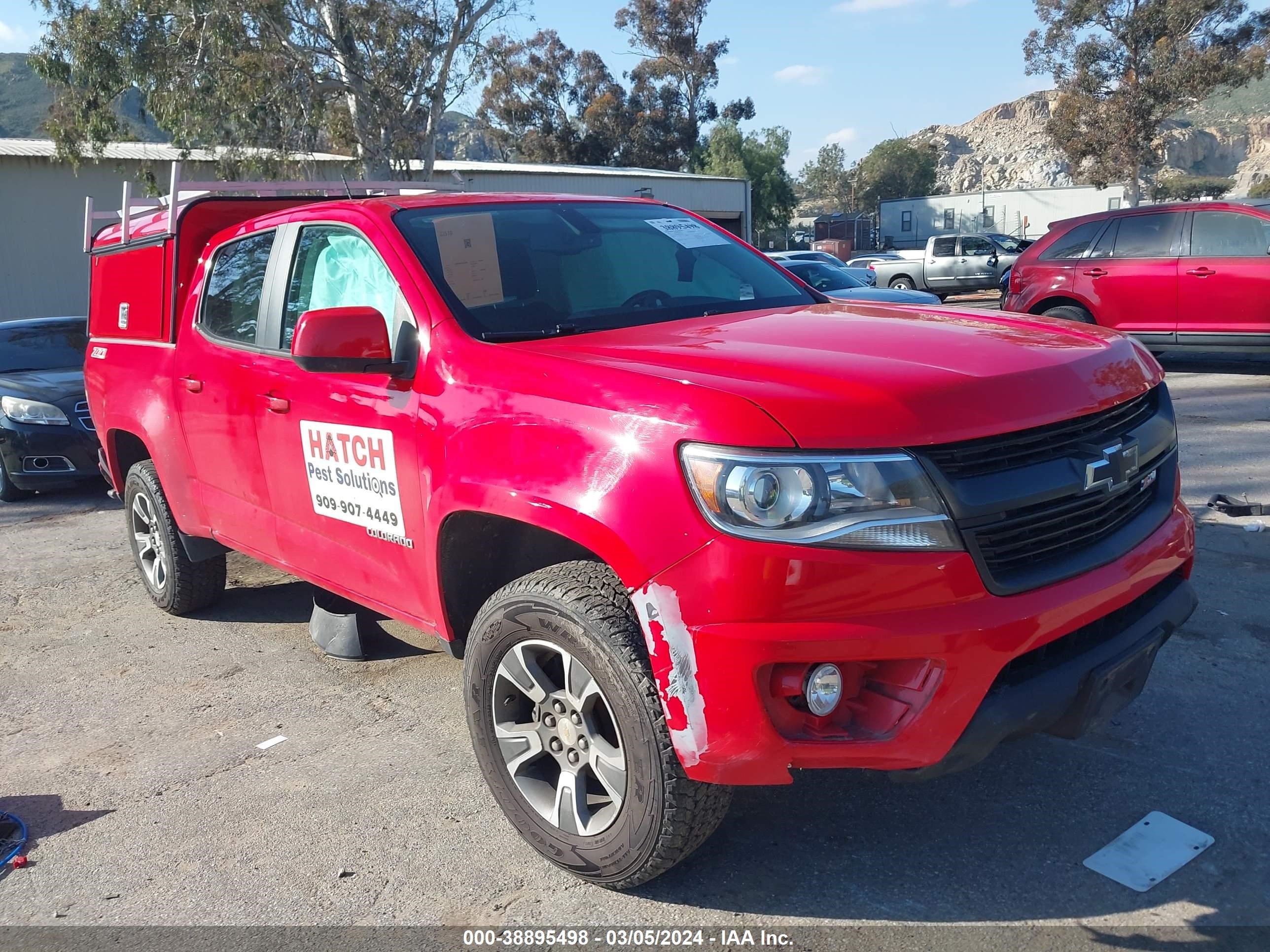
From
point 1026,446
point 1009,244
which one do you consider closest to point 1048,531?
point 1026,446

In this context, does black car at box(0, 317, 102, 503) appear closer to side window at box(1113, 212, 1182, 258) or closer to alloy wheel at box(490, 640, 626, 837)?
alloy wheel at box(490, 640, 626, 837)

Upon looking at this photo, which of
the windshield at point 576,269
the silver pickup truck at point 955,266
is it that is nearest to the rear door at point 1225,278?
the windshield at point 576,269

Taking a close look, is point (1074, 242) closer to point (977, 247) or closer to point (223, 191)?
point (223, 191)

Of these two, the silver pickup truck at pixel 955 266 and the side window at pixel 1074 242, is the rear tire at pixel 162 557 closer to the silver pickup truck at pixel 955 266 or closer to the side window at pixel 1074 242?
the side window at pixel 1074 242

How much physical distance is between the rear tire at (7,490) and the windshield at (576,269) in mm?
6791

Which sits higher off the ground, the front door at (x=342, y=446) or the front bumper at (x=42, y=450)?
the front door at (x=342, y=446)

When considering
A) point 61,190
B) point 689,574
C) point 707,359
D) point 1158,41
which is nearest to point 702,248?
point 707,359

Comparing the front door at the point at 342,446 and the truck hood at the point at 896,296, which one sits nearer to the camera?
the front door at the point at 342,446

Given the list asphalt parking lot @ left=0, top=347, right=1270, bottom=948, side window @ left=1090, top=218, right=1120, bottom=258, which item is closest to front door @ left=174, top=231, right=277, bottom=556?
asphalt parking lot @ left=0, top=347, right=1270, bottom=948

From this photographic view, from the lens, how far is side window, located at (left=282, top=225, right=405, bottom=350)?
364 centimetres

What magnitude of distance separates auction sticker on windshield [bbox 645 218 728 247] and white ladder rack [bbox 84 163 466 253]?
A: 4.40 feet

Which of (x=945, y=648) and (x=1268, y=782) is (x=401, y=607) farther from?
(x=1268, y=782)

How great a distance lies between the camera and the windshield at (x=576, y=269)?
11.5ft

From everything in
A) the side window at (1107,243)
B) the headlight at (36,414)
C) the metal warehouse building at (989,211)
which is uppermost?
the metal warehouse building at (989,211)
